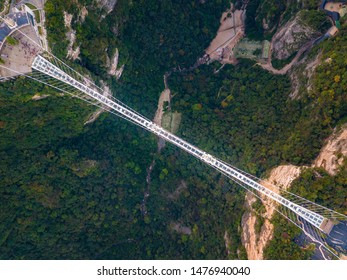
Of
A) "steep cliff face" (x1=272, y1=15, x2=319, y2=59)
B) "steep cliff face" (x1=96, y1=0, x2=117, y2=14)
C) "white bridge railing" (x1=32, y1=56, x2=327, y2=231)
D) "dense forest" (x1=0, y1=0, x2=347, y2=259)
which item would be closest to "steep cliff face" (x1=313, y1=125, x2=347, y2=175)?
"dense forest" (x1=0, y1=0, x2=347, y2=259)

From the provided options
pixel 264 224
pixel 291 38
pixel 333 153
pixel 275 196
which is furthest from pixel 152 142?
pixel 333 153

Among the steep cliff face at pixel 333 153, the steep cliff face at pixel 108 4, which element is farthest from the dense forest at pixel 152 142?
the steep cliff face at pixel 333 153

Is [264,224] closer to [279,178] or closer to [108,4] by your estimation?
[279,178]

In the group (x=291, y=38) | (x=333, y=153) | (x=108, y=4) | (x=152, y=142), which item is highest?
(x=291, y=38)

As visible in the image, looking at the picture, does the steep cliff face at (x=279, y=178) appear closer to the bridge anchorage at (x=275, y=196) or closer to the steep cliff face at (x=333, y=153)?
the steep cliff face at (x=333, y=153)

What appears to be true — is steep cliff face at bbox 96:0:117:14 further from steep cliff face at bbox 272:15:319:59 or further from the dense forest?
steep cliff face at bbox 272:15:319:59

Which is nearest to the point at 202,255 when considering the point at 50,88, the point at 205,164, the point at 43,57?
the point at 205,164

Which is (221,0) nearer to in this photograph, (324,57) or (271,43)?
(271,43)
